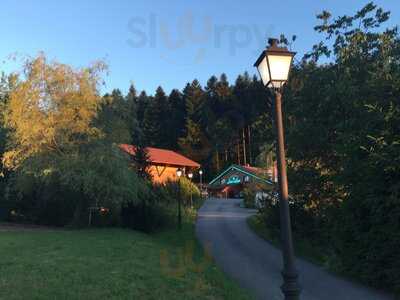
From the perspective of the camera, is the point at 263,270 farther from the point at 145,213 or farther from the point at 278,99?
the point at 145,213

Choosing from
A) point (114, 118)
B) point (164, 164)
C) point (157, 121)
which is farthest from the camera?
point (157, 121)

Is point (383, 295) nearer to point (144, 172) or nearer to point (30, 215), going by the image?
point (144, 172)

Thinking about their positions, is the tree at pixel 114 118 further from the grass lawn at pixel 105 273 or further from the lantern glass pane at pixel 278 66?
the lantern glass pane at pixel 278 66

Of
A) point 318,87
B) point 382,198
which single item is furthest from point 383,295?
point 318,87

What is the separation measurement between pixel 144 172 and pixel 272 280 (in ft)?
53.7

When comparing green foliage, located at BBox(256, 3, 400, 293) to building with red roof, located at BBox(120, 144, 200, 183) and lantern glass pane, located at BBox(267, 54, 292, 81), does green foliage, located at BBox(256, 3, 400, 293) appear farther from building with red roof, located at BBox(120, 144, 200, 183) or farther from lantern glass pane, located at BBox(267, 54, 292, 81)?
building with red roof, located at BBox(120, 144, 200, 183)

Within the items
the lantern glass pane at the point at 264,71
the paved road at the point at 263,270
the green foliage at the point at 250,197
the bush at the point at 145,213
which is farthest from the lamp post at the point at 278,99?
the green foliage at the point at 250,197

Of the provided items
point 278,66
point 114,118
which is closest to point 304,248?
point 114,118

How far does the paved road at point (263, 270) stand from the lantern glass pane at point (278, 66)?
5.89 meters

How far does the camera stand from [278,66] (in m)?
6.17

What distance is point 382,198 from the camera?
1064 cm

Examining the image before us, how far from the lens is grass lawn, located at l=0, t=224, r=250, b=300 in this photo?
350 inches

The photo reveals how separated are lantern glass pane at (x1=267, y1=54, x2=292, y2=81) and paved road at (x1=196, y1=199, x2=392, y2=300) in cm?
589

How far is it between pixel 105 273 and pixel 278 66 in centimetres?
690
